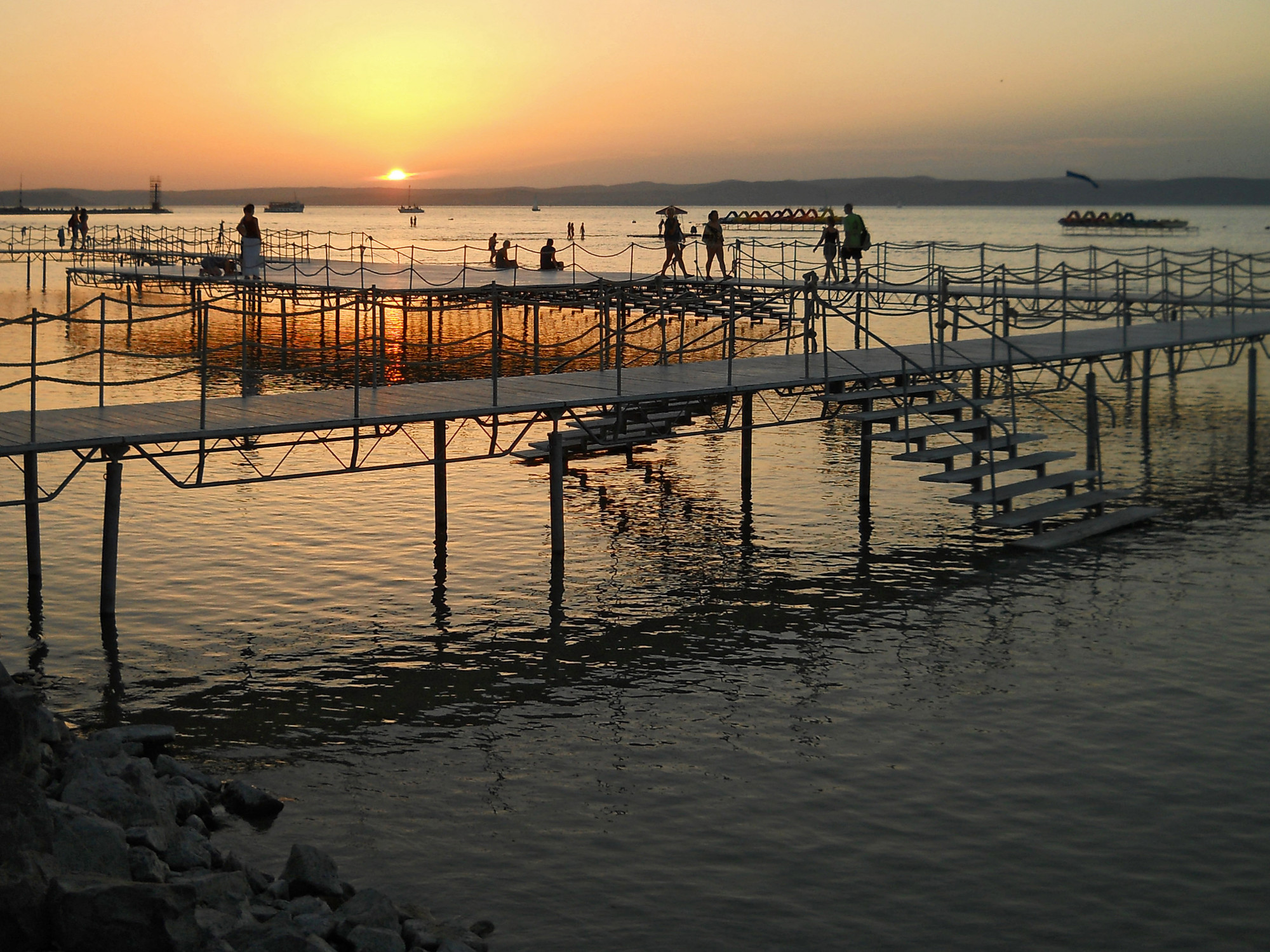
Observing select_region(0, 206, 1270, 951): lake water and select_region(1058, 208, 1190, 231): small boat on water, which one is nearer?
select_region(0, 206, 1270, 951): lake water

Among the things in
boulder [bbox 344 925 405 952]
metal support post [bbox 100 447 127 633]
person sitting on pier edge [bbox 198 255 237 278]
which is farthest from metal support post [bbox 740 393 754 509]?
person sitting on pier edge [bbox 198 255 237 278]

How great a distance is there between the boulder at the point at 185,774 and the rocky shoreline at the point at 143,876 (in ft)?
0.27

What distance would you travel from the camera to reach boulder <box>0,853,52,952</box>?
812cm

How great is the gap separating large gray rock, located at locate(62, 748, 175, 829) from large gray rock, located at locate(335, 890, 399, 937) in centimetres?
191

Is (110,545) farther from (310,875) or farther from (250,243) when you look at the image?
(250,243)

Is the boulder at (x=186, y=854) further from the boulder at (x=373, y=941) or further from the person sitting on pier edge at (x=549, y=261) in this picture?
the person sitting on pier edge at (x=549, y=261)

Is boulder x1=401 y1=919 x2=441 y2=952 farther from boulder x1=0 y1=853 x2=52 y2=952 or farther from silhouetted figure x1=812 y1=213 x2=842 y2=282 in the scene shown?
silhouetted figure x1=812 y1=213 x2=842 y2=282

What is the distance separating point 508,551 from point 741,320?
128 feet

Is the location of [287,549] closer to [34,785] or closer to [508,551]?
[508,551]

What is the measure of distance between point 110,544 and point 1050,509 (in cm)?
1316

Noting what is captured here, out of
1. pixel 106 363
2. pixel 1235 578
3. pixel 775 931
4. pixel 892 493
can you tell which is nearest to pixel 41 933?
pixel 775 931

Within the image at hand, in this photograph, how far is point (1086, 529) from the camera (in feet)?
70.1

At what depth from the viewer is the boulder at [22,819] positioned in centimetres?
859

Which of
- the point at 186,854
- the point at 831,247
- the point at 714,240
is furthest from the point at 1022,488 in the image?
the point at 714,240
